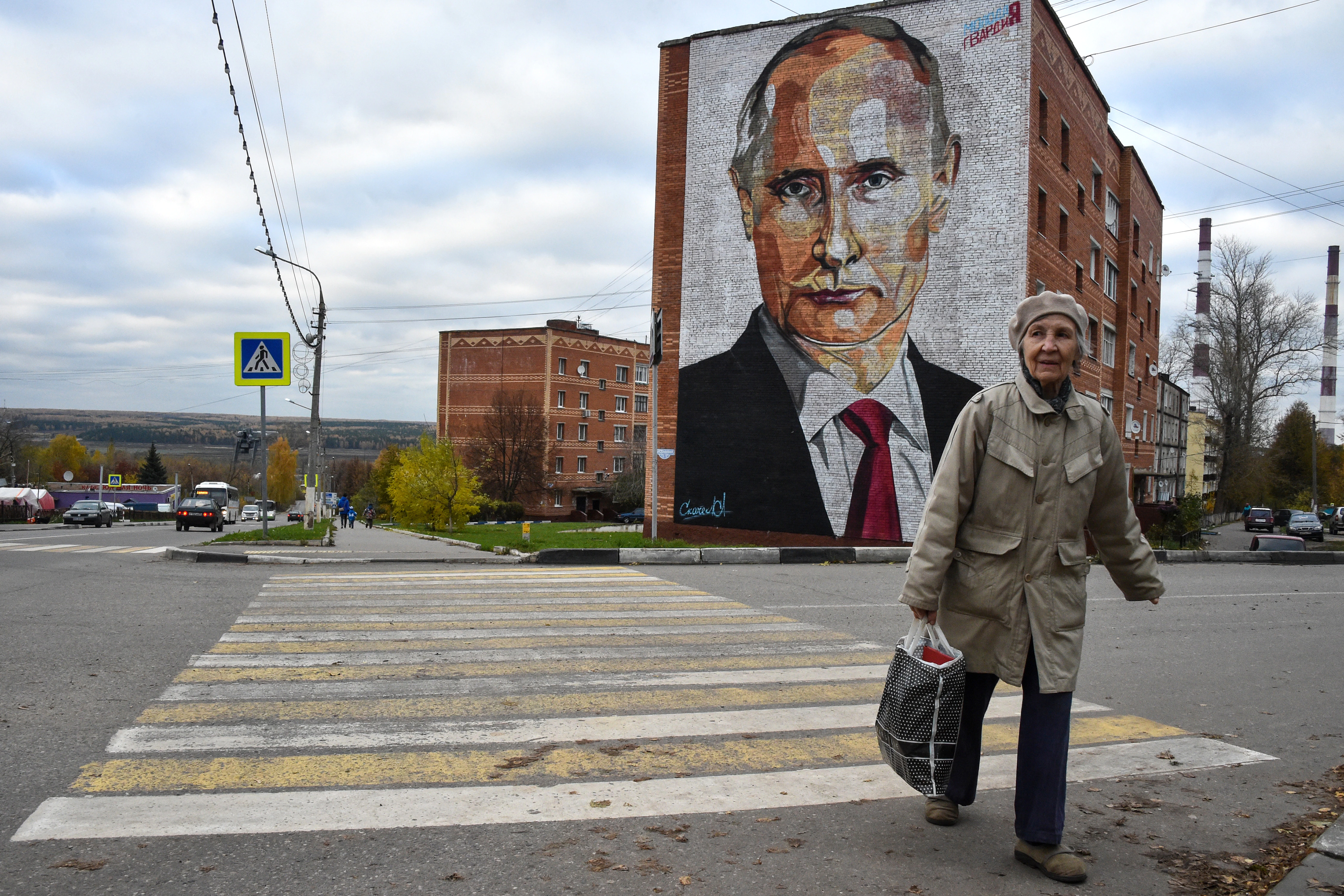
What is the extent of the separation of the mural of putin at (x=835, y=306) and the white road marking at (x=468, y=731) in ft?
61.9

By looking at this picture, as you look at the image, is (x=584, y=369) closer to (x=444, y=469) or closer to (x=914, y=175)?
(x=444, y=469)

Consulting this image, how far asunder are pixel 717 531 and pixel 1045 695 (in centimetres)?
2229

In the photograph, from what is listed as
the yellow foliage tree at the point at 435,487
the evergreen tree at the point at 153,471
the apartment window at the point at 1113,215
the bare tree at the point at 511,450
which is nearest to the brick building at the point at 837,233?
the apartment window at the point at 1113,215

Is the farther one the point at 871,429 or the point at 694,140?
the point at 694,140

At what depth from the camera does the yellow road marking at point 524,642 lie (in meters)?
7.63

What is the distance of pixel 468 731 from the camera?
5332mm

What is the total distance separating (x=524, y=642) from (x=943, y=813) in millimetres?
4816

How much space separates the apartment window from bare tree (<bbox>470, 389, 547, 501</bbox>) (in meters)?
46.5

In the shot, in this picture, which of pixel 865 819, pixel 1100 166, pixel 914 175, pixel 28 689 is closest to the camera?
pixel 865 819

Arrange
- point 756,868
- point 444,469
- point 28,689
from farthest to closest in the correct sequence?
point 444,469
point 28,689
point 756,868

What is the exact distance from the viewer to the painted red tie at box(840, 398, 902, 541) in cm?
2444

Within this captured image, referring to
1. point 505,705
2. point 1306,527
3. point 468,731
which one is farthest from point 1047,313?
point 1306,527

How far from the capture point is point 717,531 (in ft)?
84.8

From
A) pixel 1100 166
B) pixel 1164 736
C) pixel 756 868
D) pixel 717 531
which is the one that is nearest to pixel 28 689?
pixel 756 868
